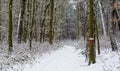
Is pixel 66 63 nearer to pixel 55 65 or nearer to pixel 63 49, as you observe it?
pixel 55 65

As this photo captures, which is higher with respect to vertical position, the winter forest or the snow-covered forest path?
the winter forest

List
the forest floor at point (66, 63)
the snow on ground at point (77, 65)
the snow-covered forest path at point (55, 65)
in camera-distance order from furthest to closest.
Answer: the snow-covered forest path at point (55, 65), the forest floor at point (66, 63), the snow on ground at point (77, 65)

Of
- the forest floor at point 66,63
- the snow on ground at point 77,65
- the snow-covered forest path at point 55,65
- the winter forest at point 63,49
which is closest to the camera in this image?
the snow on ground at point 77,65

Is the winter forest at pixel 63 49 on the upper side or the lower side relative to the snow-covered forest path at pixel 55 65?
upper

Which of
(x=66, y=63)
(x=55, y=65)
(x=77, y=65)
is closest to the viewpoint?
(x=77, y=65)

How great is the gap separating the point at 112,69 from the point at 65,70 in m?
2.70

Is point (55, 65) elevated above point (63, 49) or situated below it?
above

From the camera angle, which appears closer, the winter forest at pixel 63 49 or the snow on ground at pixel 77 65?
the snow on ground at pixel 77 65

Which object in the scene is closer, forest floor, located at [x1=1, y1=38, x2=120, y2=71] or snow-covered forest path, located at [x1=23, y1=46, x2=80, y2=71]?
forest floor, located at [x1=1, y1=38, x2=120, y2=71]

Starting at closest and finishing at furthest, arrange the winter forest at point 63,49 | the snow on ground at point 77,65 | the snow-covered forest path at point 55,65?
the snow on ground at point 77,65 < the snow-covered forest path at point 55,65 < the winter forest at point 63,49

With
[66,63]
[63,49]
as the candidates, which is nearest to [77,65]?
[66,63]

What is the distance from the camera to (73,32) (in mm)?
92875

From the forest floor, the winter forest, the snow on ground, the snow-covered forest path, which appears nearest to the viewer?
the snow on ground

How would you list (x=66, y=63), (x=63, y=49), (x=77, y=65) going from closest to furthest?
(x=77, y=65) → (x=66, y=63) → (x=63, y=49)
